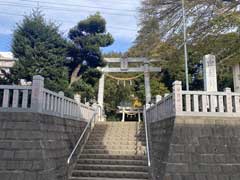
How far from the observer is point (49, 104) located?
18.9 feet

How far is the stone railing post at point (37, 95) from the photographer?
16.9 feet

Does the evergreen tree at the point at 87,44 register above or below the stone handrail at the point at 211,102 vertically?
above

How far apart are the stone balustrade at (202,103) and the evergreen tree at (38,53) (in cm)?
457

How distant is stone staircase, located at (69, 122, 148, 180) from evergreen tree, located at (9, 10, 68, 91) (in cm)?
228

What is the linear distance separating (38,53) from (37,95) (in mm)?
4072

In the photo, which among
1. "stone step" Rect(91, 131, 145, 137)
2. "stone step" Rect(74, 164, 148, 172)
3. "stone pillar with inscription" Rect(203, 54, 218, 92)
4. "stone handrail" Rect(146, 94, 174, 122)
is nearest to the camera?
"stone handrail" Rect(146, 94, 174, 122)

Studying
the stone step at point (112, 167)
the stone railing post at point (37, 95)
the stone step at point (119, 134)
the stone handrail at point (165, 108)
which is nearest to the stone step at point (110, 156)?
the stone step at point (112, 167)

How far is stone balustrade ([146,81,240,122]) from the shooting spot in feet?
18.6

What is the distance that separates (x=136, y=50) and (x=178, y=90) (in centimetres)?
745

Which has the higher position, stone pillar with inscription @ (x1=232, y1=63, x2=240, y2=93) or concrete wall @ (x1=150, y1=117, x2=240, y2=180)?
stone pillar with inscription @ (x1=232, y1=63, x2=240, y2=93)

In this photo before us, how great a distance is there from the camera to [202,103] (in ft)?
19.2

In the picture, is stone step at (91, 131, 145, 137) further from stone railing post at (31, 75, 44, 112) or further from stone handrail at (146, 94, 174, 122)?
stone railing post at (31, 75, 44, 112)

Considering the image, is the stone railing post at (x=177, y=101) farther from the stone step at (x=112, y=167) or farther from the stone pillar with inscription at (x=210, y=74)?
the stone step at (x=112, y=167)

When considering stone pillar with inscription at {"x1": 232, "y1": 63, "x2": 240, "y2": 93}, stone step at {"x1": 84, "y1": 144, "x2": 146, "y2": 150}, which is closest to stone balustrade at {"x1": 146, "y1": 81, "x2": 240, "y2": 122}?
stone step at {"x1": 84, "y1": 144, "x2": 146, "y2": 150}
